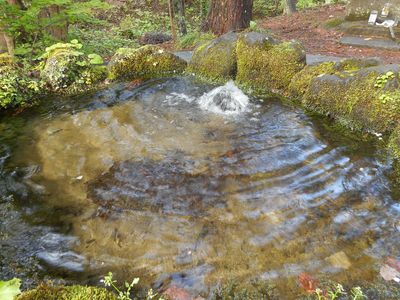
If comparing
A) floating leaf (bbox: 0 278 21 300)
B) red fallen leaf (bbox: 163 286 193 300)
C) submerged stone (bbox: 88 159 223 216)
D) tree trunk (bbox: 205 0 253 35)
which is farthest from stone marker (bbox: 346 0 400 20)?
floating leaf (bbox: 0 278 21 300)

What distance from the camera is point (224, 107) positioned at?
602 cm

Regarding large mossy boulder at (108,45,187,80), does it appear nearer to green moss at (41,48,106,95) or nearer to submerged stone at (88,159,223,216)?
green moss at (41,48,106,95)

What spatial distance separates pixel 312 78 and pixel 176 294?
4.67 meters

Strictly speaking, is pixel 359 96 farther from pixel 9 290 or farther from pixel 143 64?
pixel 9 290

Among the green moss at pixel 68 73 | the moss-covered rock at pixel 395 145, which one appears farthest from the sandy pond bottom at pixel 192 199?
the green moss at pixel 68 73

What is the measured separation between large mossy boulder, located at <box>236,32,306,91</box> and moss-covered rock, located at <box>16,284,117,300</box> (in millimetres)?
5306

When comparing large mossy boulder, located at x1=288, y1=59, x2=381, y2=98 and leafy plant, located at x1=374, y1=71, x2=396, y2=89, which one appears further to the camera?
large mossy boulder, located at x1=288, y1=59, x2=381, y2=98

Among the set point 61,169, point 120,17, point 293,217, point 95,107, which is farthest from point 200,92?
point 120,17

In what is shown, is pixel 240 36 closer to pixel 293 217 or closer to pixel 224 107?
pixel 224 107

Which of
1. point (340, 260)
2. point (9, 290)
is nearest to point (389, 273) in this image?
point (340, 260)

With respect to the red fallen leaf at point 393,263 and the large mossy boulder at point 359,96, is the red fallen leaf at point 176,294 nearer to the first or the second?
the red fallen leaf at point 393,263

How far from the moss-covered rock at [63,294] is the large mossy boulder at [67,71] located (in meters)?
5.40

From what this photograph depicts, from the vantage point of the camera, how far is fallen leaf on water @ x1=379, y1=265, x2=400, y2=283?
9.20 ft

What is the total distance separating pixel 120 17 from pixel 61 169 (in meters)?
15.9
